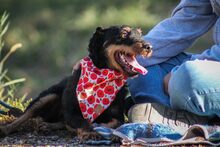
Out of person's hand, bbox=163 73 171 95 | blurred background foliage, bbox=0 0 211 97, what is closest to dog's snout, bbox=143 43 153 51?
person's hand, bbox=163 73 171 95

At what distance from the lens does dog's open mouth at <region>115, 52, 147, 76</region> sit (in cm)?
482

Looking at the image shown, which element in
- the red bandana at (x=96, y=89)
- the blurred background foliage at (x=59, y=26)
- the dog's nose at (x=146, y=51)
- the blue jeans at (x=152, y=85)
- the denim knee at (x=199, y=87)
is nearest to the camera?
the denim knee at (x=199, y=87)

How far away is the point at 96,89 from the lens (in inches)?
196

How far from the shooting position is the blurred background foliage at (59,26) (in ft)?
50.7

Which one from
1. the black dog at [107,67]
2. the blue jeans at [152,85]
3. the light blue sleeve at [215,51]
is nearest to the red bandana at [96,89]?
the black dog at [107,67]

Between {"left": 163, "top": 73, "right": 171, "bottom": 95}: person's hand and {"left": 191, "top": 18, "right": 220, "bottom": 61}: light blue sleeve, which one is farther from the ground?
{"left": 191, "top": 18, "right": 220, "bottom": 61}: light blue sleeve

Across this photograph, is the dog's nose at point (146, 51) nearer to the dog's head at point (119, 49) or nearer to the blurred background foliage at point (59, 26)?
the dog's head at point (119, 49)

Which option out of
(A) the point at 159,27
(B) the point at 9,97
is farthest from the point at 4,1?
(A) the point at 159,27

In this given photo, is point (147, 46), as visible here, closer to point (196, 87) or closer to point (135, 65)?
point (135, 65)

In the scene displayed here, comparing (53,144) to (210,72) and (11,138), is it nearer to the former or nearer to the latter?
(11,138)

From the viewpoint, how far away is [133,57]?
194 inches

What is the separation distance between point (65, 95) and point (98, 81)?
0.26m

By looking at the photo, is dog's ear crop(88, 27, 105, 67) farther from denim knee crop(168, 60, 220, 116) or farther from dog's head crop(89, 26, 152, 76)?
denim knee crop(168, 60, 220, 116)

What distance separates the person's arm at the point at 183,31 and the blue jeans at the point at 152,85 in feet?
0.18
